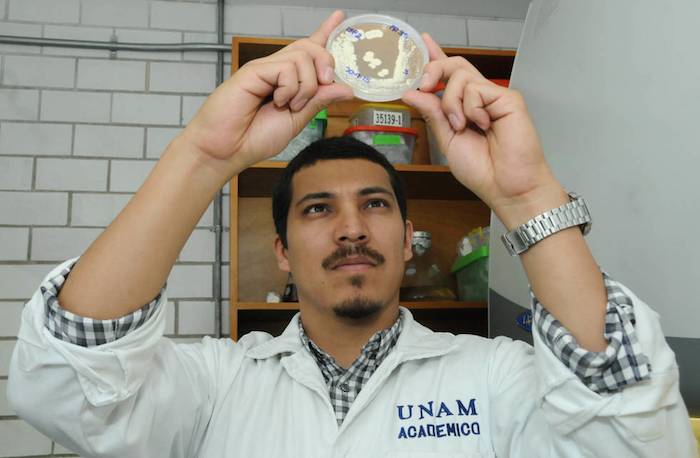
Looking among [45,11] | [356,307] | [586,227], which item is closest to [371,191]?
[356,307]

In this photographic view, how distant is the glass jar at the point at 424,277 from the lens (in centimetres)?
219

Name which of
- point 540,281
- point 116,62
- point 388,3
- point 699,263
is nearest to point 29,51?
point 116,62

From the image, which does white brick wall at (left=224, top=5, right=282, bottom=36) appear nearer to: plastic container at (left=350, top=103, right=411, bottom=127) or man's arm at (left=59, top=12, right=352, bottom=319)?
plastic container at (left=350, top=103, right=411, bottom=127)

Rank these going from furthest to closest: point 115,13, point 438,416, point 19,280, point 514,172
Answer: point 115,13 → point 19,280 → point 438,416 → point 514,172

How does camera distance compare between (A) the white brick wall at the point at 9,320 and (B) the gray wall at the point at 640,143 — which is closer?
(B) the gray wall at the point at 640,143

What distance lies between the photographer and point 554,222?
3.20 ft

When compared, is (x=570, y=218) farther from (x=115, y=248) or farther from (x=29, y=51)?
(x=29, y=51)

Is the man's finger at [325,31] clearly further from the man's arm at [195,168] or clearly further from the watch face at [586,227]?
the watch face at [586,227]

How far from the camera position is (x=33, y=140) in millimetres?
2318

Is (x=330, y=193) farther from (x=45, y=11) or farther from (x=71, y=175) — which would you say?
(x=45, y=11)

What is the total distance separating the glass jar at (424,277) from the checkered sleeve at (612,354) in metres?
1.24

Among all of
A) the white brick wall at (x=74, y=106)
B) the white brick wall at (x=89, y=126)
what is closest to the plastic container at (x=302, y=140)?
the white brick wall at (x=89, y=126)

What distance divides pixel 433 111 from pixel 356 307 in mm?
453

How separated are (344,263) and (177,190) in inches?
18.5
